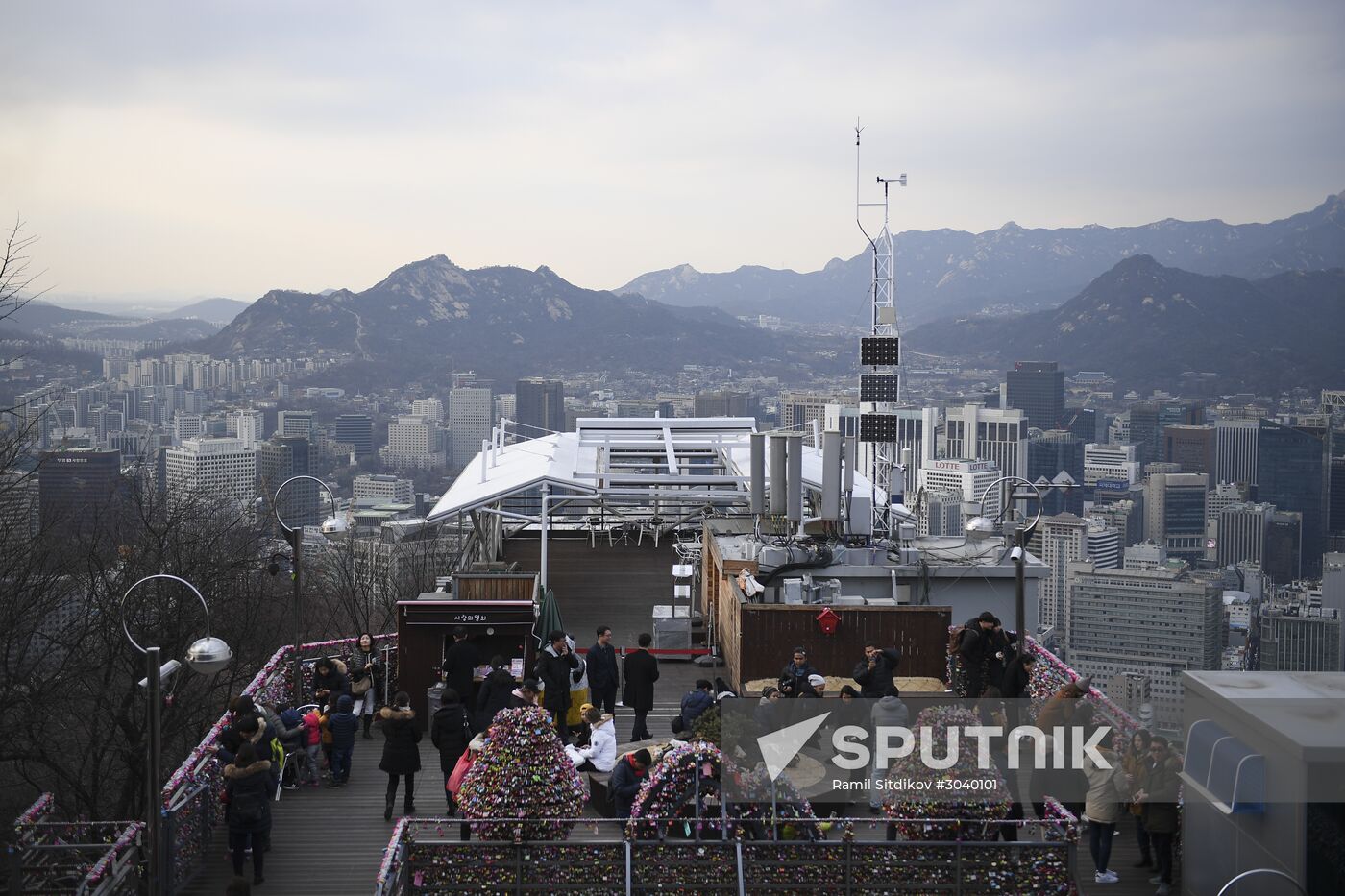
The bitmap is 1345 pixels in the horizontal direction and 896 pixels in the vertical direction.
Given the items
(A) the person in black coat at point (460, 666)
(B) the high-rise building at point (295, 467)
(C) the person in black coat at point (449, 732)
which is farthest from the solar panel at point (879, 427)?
(B) the high-rise building at point (295, 467)

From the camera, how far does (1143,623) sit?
147 meters

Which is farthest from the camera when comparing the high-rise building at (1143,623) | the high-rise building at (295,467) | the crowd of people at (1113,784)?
the high-rise building at (1143,623)

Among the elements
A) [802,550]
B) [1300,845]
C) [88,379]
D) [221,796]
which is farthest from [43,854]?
[88,379]

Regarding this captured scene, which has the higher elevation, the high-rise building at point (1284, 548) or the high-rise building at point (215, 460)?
the high-rise building at point (215, 460)

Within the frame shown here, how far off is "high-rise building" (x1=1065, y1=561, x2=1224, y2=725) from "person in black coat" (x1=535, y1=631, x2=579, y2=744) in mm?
129198

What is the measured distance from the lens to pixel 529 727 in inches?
407

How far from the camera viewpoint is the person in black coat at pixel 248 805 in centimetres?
1125

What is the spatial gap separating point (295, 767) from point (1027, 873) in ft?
24.9

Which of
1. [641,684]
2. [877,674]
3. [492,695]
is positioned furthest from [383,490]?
[877,674]

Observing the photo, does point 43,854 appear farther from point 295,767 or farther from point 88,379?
point 88,379

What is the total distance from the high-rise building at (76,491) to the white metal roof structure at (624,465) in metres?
11.9

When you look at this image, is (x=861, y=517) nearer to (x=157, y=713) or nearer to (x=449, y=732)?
(x=449, y=732)

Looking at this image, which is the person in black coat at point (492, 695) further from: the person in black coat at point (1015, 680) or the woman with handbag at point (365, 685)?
the person in black coat at point (1015, 680)

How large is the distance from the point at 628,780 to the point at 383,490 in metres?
178
